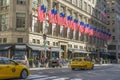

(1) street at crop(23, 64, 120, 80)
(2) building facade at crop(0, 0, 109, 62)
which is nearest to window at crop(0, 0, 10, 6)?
(2) building facade at crop(0, 0, 109, 62)

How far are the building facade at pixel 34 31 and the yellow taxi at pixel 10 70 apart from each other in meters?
25.5

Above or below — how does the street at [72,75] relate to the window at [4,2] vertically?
below

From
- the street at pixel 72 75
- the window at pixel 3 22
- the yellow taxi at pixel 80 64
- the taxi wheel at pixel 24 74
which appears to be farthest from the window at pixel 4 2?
the taxi wheel at pixel 24 74

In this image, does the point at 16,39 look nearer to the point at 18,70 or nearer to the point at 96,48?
the point at 18,70

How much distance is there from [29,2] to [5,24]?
5375 millimetres

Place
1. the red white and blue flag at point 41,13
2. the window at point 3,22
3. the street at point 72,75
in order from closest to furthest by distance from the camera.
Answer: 1. the street at point 72,75
2. the red white and blue flag at point 41,13
3. the window at point 3,22

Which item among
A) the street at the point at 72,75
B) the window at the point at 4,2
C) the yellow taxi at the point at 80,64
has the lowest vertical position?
the street at the point at 72,75

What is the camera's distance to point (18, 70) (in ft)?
59.7

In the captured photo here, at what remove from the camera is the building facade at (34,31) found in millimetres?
46938

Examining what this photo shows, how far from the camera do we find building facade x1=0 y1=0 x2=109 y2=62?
46938 millimetres

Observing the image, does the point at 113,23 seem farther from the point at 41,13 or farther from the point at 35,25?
the point at 41,13

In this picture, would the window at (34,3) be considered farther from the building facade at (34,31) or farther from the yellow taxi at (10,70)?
the yellow taxi at (10,70)

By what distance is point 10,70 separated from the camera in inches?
689

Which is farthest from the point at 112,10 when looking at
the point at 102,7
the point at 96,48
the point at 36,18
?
the point at 36,18
